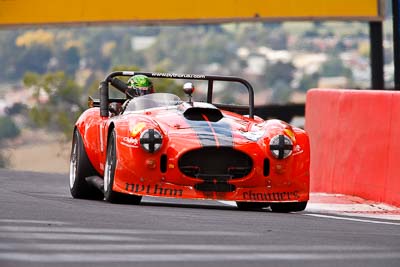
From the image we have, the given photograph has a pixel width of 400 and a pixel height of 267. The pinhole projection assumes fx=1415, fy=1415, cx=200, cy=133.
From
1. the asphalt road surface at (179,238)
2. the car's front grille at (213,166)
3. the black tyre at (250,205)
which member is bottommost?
the black tyre at (250,205)

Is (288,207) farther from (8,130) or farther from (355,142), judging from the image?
(8,130)

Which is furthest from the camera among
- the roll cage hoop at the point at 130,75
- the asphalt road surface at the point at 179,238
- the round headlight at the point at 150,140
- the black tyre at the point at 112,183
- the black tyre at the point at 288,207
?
the roll cage hoop at the point at 130,75

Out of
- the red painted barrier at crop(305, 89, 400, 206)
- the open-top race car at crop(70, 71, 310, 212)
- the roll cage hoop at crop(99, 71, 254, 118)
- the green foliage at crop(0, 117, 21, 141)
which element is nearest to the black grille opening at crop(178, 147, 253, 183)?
the open-top race car at crop(70, 71, 310, 212)

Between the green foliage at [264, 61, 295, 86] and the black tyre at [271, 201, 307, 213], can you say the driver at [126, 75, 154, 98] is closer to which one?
the black tyre at [271, 201, 307, 213]

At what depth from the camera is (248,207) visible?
43.6 ft

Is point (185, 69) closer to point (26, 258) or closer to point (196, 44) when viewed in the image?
point (196, 44)

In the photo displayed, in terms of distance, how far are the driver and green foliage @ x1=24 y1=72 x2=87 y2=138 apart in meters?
36.6

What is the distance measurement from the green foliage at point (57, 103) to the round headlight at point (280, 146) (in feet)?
127

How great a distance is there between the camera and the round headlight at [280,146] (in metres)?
12.3

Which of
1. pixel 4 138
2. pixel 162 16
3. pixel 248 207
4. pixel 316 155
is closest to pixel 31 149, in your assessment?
pixel 4 138

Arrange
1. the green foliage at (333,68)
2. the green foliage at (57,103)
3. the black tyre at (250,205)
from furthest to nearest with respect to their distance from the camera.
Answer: the green foliage at (333,68) → the green foliage at (57,103) → the black tyre at (250,205)

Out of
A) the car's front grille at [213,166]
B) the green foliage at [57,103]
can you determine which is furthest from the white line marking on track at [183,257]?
the green foliage at [57,103]

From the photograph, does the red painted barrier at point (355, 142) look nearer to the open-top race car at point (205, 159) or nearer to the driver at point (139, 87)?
the open-top race car at point (205, 159)

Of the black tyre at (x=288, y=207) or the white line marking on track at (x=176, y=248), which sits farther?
the black tyre at (x=288, y=207)
